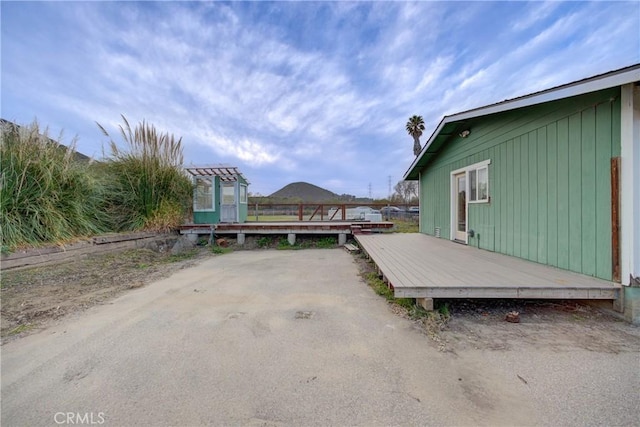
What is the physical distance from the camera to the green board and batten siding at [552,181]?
3.28 m

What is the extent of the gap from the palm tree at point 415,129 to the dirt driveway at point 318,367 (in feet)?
63.8

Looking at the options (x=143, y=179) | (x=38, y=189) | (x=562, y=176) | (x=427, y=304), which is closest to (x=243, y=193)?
(x=143, y=179)

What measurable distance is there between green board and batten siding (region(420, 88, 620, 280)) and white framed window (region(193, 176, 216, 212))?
28.7 feet

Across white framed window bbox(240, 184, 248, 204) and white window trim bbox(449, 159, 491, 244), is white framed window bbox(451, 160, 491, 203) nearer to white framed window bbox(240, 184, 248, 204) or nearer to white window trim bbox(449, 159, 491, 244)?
white window trim bbox(449, 159, 491, 244)

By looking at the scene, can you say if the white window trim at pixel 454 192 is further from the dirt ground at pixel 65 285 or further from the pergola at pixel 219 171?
the pergola at pixel 219 171

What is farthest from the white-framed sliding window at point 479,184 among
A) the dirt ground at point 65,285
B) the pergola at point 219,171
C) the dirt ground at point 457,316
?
the pergola at point 219,171

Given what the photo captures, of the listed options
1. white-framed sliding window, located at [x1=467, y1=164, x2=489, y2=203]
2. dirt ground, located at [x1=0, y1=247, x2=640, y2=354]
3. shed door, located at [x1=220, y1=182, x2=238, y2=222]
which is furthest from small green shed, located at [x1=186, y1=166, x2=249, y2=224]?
white-framed sliding window, located at [x1=467, y1=164, x2=489, y2=203]

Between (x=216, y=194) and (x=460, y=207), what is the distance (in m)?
8.45

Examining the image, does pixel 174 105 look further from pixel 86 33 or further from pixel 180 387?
pixel 180 387

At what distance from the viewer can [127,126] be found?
24.0 feet

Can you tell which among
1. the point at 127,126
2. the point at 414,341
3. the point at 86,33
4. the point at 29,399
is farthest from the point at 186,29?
the point at 414,341

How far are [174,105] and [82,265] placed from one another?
7409 mm

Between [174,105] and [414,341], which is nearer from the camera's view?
[414,341]

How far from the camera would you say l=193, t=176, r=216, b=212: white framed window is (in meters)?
9.88
